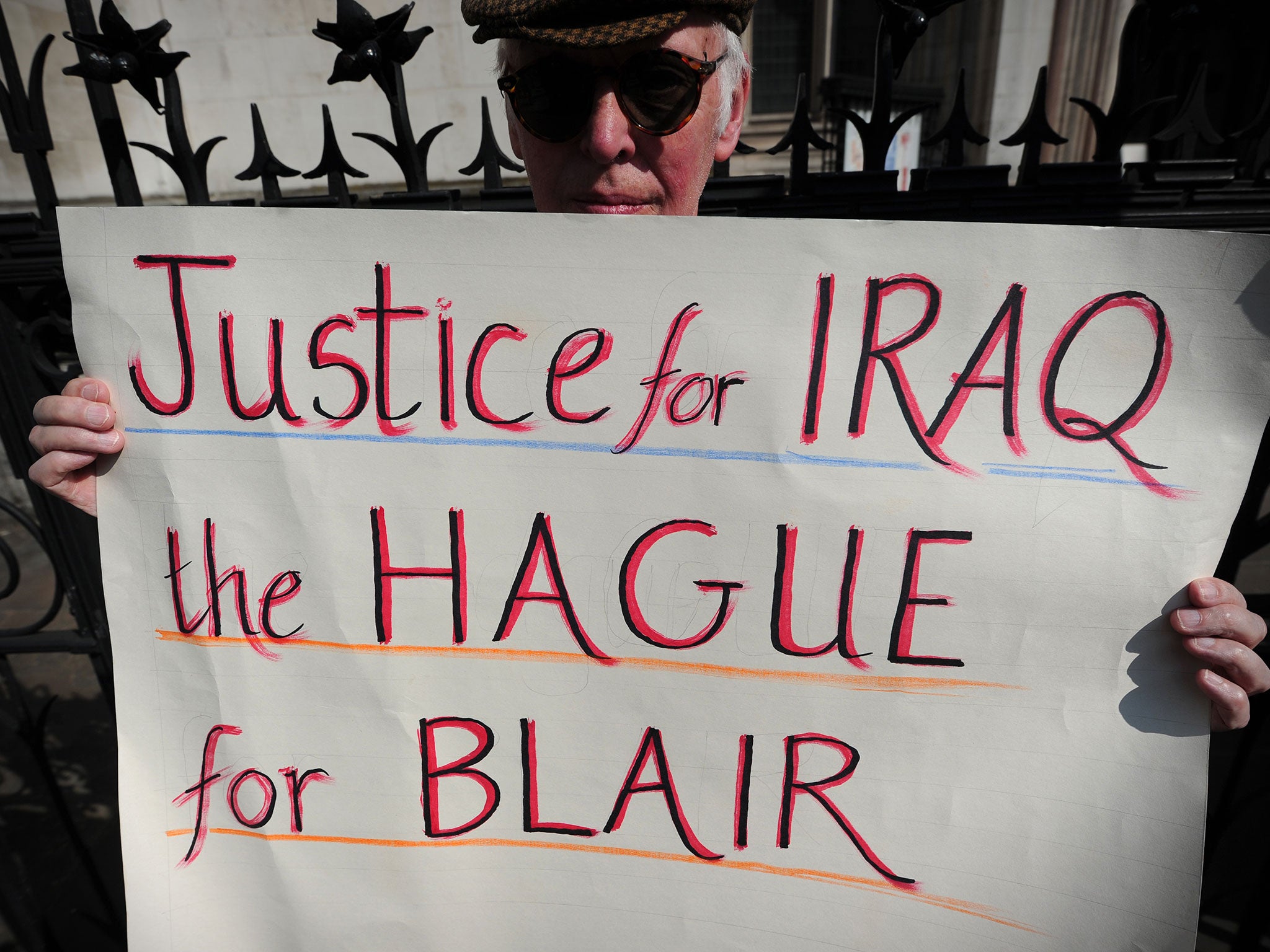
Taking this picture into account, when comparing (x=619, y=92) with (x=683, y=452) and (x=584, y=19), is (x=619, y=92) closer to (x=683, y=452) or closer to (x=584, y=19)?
(x=584, y=19)

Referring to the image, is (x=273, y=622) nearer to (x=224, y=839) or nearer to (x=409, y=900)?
(x=224, y=839)

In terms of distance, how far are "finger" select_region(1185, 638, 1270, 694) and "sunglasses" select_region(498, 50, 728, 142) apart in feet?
3.08

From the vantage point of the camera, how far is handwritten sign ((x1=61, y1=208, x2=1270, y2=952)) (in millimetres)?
796

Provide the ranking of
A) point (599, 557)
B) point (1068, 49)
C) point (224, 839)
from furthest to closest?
point (1068, 49) → point (224, 839) → point (599, 557)

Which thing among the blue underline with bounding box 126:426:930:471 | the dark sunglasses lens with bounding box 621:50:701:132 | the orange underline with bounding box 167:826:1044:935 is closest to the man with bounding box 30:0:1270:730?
the dark sunglasses lens with bounding box 621:50:701:132

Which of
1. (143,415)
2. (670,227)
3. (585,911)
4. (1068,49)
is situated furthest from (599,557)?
(1068,49)

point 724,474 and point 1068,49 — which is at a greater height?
point 1068,49

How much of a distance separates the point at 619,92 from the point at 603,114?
4 cm

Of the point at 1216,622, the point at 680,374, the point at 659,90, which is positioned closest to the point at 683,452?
the point at 680,374

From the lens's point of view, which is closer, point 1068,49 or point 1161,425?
point 1161,425

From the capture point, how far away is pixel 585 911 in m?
0.95

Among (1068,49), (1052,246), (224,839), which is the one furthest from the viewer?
(1068,49)

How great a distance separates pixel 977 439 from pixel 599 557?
0.47 m

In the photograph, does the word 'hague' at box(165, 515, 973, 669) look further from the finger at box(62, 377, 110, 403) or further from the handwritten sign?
the finger at box(62, 377, 110, 403)
